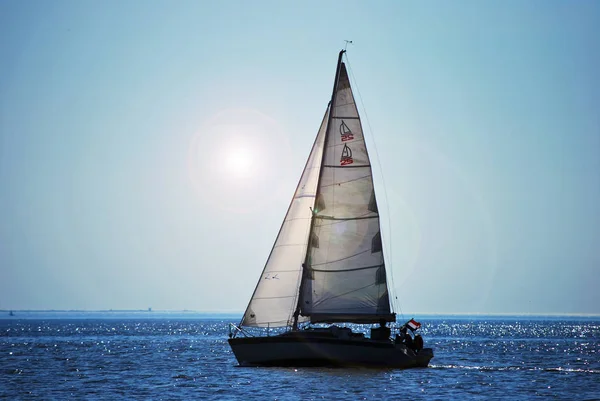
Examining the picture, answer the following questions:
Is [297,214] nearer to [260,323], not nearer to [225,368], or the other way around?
[260,323]

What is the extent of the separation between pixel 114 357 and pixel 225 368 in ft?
58.1

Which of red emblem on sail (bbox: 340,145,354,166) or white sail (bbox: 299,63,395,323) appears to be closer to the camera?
white sail (bbox: 299,63,395,323)

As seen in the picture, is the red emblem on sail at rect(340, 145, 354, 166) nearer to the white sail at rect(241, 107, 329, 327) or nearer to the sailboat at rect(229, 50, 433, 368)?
the sailboat at rect(229, 50, 433, 368)

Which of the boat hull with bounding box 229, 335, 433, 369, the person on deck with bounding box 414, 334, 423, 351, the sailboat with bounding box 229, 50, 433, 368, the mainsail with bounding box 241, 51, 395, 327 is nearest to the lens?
the boat hull with bounding box 229, 335, 433, 369

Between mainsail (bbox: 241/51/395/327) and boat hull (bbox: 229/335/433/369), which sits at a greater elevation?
mainsail (bbox: 241/51/395/327)

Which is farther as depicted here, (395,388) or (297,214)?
(297,214)

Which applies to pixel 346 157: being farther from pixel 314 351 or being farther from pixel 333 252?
pixel 314 351

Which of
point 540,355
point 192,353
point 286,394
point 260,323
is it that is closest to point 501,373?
point 260,323

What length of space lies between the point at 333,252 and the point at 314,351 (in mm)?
6100

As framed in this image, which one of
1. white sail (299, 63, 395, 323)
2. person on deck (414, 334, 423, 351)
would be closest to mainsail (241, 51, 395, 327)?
white sail (299, 63, 395, 323)

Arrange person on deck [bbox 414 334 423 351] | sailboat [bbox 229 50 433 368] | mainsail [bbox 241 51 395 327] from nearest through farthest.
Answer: sailboat [bbox 229 50 433 368]
mainsail [bbox 241 51 395 327]
person on deck [bbox 414 334 423 351]

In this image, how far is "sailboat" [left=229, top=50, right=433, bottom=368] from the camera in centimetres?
4778

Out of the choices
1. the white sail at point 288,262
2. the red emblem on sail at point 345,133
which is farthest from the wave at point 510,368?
the red emblem on sail at point 345,133

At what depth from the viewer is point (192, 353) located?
7512 centimetres
